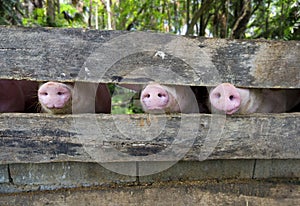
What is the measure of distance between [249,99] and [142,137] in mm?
419

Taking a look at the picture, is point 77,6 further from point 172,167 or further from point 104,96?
point 172,167

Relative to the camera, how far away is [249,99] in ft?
3.58

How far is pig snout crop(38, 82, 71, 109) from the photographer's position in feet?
3.13

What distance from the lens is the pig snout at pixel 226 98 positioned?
97cm

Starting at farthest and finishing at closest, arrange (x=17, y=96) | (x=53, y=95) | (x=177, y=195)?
(x=17, y=96) < (x=177, y=195) < (x=53, y=95)

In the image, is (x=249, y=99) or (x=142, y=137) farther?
(x=249, y=99)

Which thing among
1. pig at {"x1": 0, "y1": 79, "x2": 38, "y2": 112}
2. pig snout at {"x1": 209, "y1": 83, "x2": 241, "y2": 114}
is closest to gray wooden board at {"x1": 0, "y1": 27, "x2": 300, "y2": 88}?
pig snout at {"x1": 209, "y1": 83, "x2": 241, "y2": 114}

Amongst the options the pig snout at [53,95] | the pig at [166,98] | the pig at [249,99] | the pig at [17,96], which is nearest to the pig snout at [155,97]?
the pig at [166,98]

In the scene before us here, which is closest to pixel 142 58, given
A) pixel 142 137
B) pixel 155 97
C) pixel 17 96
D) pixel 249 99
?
pixel 155 97

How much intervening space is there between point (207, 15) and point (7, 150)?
2.49m

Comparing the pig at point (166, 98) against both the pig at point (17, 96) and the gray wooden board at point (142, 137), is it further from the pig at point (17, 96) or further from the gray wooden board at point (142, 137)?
the pig at point (17, 96)

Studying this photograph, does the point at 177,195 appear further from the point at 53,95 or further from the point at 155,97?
the point at 53,95

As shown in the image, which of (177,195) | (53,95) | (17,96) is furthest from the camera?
(17,96)

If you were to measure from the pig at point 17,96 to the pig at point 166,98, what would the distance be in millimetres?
444
